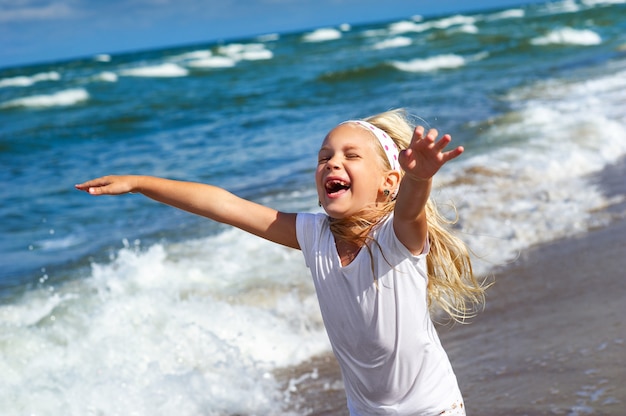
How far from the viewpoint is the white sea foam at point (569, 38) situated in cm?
2734

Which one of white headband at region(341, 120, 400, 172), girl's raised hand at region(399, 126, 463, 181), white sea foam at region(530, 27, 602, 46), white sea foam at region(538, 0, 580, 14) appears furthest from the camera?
white sea foam at region(538, 0, 580, 14)

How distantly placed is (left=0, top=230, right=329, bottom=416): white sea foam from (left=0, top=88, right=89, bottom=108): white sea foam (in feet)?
63.0

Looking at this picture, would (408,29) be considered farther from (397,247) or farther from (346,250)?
(397,247)

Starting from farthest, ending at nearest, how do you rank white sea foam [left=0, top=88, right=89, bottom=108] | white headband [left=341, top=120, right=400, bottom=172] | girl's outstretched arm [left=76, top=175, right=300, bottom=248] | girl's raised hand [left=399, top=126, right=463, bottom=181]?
1. white sea foam [left=0, top=88, right=89, bottom=108]
2. girl's outstretched arm [left=76, top=175, right=300, bottom=248]
3. white headband [left=341, top=120, right=400, bottom=172]
4. girl's raised hand [left=399, top=126, right=463, bottom=181]

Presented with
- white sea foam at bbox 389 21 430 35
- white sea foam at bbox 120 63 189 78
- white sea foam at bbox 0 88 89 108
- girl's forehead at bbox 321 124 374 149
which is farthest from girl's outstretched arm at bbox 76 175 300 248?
white sea foam at bbox 389 21 430 35

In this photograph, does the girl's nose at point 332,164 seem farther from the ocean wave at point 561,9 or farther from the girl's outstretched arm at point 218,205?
the ocean wave at point 561,9

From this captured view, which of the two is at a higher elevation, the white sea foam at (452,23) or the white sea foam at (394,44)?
the white sea foam at (394,44)

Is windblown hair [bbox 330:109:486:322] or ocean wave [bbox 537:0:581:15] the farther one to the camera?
ocean wave [bbox 537:0:581:15]

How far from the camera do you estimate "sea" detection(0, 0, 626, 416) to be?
14.1 ft

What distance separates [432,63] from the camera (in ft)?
83.0

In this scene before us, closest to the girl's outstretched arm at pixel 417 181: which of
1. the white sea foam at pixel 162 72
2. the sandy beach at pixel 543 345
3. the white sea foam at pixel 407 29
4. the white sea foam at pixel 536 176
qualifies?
the sandy beach at pixel 543 345

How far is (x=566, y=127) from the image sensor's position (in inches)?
383

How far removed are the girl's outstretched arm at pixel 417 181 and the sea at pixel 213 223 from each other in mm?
816

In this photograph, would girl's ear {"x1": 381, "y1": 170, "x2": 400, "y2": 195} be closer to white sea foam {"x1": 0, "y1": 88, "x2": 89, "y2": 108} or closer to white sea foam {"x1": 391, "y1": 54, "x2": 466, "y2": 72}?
white sea foam {"x1": 391, "y1": 54, "x2": 466, "y2": 72}
